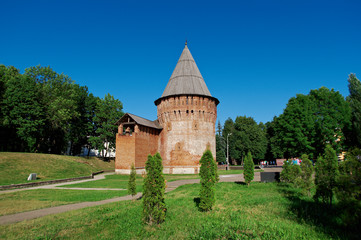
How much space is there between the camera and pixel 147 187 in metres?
7.31

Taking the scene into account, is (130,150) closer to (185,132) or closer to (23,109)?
(185,132)

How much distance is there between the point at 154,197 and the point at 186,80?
101ft

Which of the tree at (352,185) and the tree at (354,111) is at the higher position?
the tree at (354,111)

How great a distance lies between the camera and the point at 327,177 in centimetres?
807

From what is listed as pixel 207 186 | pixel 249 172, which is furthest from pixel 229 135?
pixel 207 186

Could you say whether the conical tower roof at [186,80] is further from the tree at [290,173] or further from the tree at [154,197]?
the tree at [154,197]

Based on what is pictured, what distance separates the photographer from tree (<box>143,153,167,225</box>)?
7.06 m

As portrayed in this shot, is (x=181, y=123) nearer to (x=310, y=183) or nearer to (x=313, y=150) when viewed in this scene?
(x=313, y=150)

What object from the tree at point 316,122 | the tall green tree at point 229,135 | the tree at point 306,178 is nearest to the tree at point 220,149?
the tall green tree at point 229,135

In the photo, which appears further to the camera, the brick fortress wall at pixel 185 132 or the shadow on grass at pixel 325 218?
the brick fortress wall at pixel 185 132

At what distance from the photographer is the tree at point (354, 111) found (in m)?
27.3

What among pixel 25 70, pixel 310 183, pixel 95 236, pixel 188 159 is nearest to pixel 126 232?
pixel 95 236

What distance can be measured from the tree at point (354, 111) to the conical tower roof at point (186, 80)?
18.8 m

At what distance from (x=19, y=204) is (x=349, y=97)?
39.2m
